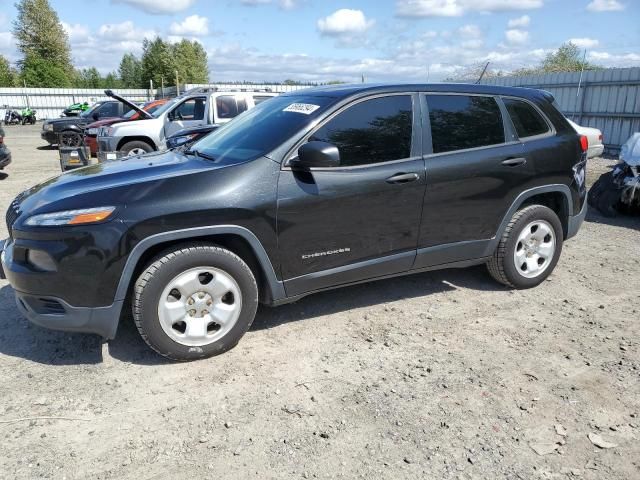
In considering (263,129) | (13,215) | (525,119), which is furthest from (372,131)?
(13,215)

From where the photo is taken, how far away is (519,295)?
4.65 m

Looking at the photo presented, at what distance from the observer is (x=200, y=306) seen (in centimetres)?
339

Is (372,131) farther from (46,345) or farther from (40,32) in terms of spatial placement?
(40,32)

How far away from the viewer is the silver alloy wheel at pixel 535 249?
4613 millimetres

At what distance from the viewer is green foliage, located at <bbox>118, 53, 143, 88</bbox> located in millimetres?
83562

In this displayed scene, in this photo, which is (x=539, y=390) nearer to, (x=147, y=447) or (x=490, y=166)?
(x=490, y=166)

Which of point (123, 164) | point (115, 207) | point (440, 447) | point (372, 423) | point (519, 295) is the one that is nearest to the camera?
point (440, 447)

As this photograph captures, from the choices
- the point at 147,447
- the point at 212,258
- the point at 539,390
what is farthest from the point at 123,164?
the point at 539,390

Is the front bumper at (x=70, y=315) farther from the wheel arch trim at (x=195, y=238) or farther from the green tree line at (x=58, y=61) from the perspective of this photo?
the green tree line at (x=58, y=61)

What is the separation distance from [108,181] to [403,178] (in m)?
2.07

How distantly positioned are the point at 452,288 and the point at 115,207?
120 inches

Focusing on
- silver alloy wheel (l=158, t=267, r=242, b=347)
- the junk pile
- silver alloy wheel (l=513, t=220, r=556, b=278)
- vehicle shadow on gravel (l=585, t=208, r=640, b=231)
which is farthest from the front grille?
the junk pile

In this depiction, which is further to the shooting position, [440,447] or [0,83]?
[0,83]

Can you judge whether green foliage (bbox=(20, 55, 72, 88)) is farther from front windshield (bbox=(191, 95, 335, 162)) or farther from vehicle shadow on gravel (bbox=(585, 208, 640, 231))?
front windshield (bbox=(191, 95, 335, 162))
